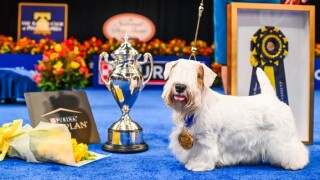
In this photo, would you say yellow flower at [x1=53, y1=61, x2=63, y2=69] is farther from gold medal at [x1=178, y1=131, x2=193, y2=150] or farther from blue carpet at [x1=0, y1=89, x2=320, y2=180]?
gold medal at [x1=178, y1=131, x2=193, y2=150]

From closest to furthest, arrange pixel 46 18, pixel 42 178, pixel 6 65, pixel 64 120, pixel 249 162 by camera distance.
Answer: pixel 42 178
pixel 249 162
pixel 64 120
pixel 6 65
pixel 46 18

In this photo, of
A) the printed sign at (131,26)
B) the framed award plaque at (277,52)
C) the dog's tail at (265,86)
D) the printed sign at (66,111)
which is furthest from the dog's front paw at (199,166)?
the printed sign at (131,26)

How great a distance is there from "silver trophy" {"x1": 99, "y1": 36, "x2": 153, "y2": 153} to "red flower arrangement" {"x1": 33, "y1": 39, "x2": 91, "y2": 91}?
1847mm

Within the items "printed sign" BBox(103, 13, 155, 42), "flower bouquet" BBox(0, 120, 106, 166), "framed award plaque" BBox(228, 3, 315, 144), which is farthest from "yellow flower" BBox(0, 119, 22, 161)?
"printed sign" BBox(103, 13, 155, 42)

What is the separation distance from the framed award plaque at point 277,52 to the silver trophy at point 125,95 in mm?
519

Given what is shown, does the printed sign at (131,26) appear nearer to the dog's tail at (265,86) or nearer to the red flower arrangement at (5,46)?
the red flower arrangement at (5,46)

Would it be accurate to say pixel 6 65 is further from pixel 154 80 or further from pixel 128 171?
pixel 128 171

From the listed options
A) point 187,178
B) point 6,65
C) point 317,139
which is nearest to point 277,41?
point 317,139

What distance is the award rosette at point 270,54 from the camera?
105 inches

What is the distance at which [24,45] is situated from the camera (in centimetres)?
786

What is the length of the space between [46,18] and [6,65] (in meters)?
2.01

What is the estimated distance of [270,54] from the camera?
2682 millimetres

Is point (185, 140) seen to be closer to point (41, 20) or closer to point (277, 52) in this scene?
point (277, 52)

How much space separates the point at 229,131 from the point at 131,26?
772cm
